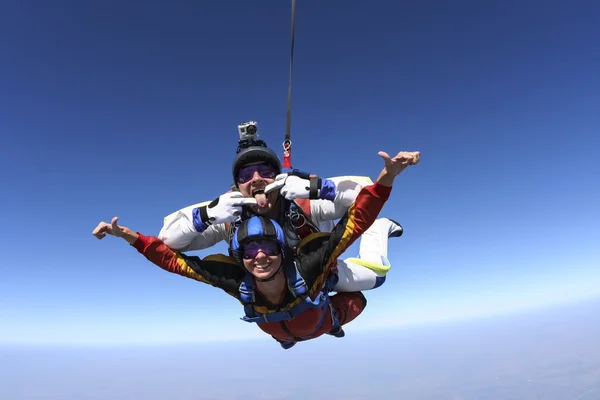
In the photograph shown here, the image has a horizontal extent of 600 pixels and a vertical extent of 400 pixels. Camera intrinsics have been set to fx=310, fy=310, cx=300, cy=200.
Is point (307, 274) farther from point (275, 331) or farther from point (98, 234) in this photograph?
point (98, 234)

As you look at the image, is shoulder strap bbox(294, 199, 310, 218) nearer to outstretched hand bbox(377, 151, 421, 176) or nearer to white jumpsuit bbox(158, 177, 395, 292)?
white jumpsuit bbox(158, 177, 395, 292)

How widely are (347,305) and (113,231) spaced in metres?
2.29

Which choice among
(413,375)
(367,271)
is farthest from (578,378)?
(367,271)

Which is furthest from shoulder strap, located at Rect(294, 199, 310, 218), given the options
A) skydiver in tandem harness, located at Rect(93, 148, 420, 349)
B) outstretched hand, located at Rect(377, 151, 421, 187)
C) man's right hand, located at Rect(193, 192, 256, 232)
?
outstretched hand, located at Rect(377, 151, 421, 187)

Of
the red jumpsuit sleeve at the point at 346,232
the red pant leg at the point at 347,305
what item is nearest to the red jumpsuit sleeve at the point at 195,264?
the red jumpsuit sleeve at the point at 346,232

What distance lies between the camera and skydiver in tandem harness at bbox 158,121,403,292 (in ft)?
6.85

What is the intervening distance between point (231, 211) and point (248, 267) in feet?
1.76

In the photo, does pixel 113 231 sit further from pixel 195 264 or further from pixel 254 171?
pixel 254 171

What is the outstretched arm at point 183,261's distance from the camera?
2.38 m

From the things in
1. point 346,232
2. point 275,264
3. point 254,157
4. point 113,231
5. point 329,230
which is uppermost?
point 254,157

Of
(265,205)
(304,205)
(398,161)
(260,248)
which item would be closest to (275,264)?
(260,248)

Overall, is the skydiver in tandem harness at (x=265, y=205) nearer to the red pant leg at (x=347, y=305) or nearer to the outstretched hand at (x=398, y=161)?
the red pant leg at (x=347, y=305)

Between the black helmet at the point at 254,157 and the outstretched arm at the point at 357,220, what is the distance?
2.38ft

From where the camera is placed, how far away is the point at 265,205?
7.72 feet
